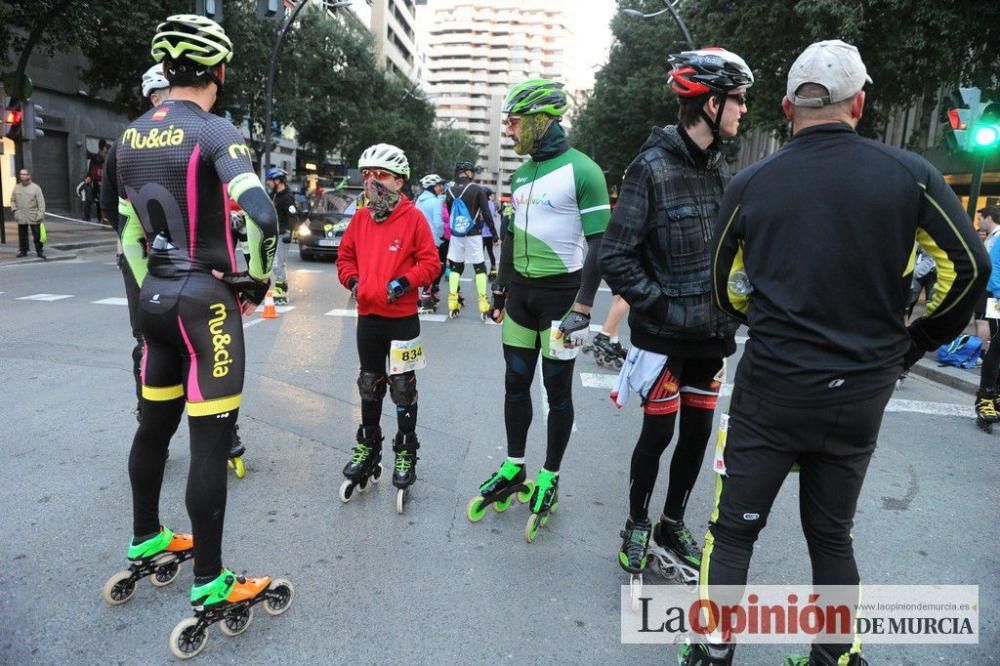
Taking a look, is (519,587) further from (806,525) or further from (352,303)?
(352,303)

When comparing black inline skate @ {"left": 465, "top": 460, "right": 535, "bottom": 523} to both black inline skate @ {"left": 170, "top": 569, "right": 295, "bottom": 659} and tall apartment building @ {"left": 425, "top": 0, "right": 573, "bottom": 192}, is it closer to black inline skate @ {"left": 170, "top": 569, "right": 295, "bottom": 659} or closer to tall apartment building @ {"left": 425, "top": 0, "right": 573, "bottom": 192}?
black inline skate @ {"left": 170, "top": 569, "right": 295, "bottom": 659}

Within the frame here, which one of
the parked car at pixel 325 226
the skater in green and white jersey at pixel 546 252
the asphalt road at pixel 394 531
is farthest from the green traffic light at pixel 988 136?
the parked car at pixel 325 226

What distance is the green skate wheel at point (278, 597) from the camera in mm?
2801

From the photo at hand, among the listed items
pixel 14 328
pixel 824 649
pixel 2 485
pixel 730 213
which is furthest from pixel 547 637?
pixel 14 328

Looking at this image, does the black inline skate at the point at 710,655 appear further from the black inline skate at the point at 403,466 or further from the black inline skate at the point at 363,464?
the black inline skate at the point at 363,464

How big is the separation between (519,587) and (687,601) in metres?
0.72

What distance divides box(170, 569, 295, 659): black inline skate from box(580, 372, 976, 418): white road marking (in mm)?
4411

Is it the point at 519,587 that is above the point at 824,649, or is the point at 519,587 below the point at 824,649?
below

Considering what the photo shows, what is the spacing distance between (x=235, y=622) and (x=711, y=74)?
2.78 m

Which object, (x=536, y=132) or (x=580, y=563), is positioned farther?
(x=536, y=132)

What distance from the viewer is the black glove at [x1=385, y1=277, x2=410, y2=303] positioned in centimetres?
378

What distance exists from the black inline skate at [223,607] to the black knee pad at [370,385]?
138 centimetres

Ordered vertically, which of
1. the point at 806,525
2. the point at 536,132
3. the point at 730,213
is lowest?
the point at 806,525

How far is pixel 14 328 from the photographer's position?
8.23m
